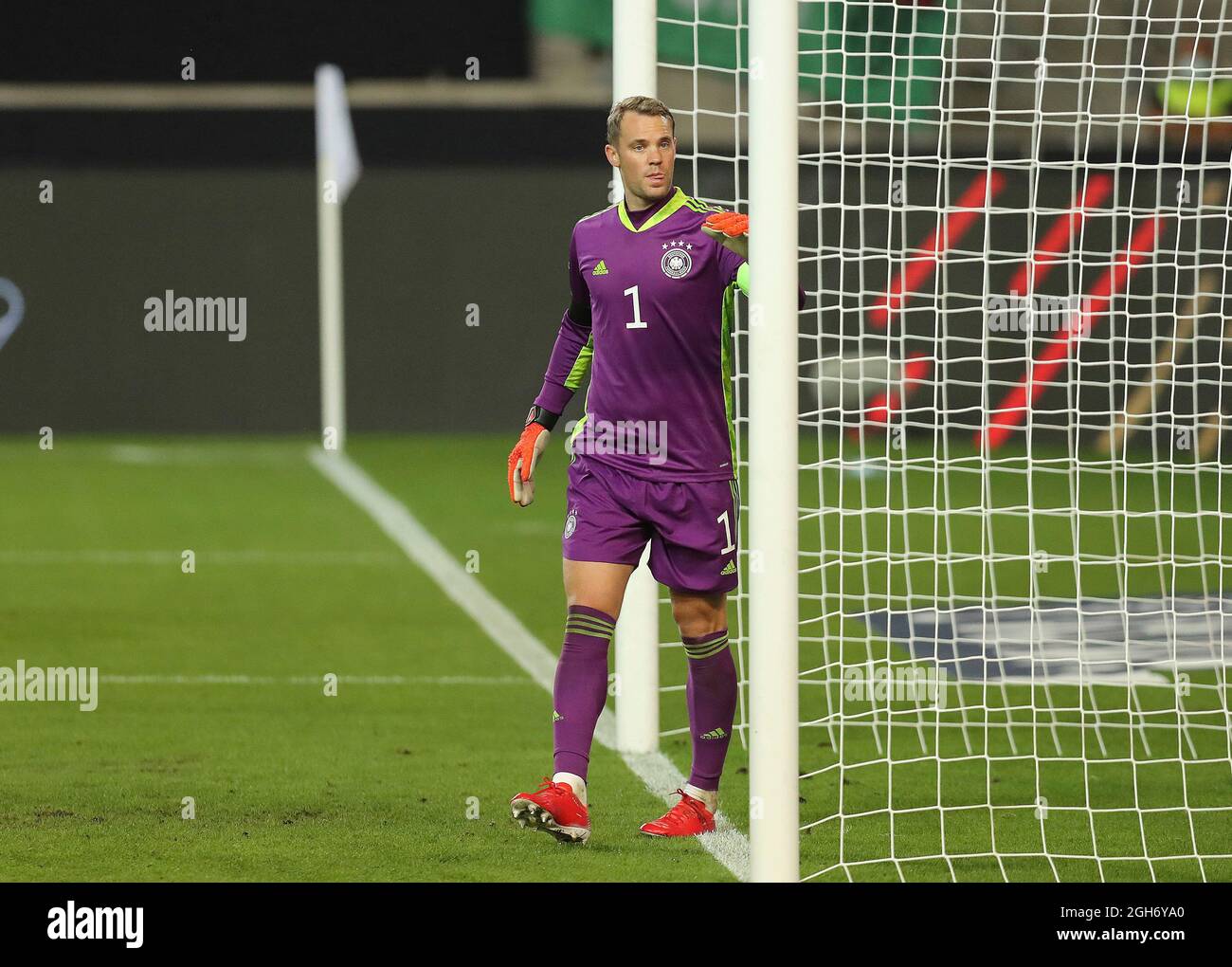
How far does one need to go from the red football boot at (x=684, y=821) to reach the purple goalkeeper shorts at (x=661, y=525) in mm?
586

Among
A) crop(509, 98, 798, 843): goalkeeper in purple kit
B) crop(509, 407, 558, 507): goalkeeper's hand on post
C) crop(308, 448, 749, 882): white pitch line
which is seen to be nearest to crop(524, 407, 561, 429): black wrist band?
crop(509, 407, 558, 507): goalkeeper's hand on post

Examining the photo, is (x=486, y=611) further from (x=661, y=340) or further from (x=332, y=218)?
(x=332, y=218)

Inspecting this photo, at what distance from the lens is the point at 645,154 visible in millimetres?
4848

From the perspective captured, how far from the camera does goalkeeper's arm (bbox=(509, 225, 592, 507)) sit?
17.0 ft

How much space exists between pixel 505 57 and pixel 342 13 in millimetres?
1744

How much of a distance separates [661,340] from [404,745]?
204 cm

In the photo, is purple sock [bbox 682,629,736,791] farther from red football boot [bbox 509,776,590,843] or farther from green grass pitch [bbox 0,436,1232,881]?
red football boot [bbox 509,776,590,843]

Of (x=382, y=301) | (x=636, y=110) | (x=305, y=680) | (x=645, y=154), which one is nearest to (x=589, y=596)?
(x=645, y=154)

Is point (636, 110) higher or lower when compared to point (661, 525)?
higher

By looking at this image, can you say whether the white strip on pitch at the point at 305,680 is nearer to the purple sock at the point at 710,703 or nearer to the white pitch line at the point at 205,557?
the purple sock at the point at 710,703

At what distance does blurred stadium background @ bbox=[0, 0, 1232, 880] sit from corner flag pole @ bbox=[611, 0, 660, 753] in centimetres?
77

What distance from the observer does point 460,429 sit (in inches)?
738

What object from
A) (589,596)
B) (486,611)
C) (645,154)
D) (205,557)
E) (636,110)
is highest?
(636,110)

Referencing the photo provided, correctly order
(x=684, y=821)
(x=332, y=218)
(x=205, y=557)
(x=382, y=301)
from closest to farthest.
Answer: (x=684, y=821) → (x=205, y=557) → (x=332, y=218) → (x=382, y=301)
